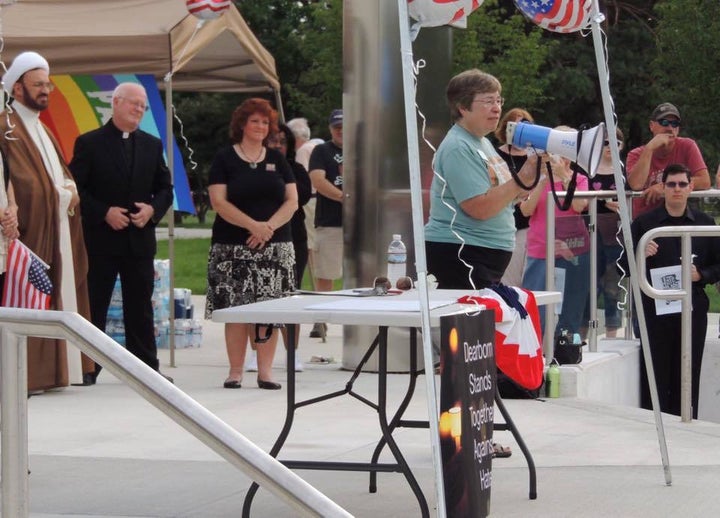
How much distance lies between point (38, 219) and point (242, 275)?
51.7 inches

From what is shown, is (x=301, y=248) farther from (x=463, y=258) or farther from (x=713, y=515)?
(x=713, y=515)

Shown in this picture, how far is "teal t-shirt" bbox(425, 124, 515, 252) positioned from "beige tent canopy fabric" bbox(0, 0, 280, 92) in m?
3.81

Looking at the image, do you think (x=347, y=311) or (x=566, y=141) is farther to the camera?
(x=566, y=141)

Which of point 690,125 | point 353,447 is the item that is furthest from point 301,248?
point 690,125

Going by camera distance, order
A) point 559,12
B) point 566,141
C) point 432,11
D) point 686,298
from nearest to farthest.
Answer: point 432,11 < point 566,141 < point 559,12 < point 686,298

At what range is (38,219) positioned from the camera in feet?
26.4

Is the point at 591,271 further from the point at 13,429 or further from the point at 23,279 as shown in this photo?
the point at 13,429

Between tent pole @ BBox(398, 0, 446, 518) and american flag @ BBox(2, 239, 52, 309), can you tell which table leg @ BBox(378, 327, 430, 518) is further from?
american flag @ BBox(2, 239, 52, 309)

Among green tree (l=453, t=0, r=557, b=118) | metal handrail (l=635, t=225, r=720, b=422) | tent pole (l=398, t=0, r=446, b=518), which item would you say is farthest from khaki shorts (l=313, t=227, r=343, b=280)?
green tree (l=453, t=0, r=557, b=118)

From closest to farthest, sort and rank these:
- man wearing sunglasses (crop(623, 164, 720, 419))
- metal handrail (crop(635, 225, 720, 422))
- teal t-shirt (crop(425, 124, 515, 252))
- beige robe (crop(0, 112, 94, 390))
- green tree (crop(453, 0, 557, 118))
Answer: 1. teal t-shirt (crop(425, 124, 515, 252))
2. metal handrail (crop(635, 225, 720, 422))
3. beige robe (crop(0, 112, 94, 390))
4. man wearing sunglasses (crop(623, 164, 720, 419))
5. green tree (crop(453, 0, 557, 118))

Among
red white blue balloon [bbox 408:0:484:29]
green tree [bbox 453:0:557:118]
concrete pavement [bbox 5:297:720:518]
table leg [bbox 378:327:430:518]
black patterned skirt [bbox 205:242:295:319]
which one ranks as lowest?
concrete pavement [bbox 5:297:720:518]

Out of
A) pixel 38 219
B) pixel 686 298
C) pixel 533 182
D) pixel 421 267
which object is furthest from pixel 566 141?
pixel 38 219

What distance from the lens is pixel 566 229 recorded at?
9312 mm

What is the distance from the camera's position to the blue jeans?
9.39 m
